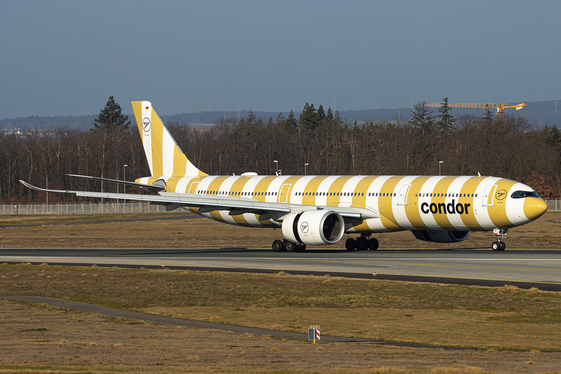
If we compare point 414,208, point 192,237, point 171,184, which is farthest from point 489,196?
point 192,237

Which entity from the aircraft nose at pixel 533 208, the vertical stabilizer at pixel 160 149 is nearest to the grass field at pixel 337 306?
the aircraft nose at pixel 533 208

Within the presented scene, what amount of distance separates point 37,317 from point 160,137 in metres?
36.7

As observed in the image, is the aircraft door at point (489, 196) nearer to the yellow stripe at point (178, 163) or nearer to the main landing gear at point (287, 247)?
the main landing gear at point (287, 247)

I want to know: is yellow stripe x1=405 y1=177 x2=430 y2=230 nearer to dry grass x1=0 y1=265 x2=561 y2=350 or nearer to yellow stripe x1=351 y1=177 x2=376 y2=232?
yellow stripe x1=351 y1=177 x2=376 y2=232

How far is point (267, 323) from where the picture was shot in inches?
742

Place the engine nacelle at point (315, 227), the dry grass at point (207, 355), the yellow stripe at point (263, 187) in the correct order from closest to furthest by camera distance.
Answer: the dry grass at point (207, 355)
the engine nacelle at point (315, 227)
the yellow stripe at point (263, 187)

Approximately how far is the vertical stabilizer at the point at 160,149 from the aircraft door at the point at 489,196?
23409mm

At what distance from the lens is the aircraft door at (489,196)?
3819 cm

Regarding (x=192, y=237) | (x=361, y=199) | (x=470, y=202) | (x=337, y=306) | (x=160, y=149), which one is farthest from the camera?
(x=192, y=237)

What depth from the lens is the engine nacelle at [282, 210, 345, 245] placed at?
40750 mm

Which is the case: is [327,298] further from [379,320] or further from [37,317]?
[37,317]

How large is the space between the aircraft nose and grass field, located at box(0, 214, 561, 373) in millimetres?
13836

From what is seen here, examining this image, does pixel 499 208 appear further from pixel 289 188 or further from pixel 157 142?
pixel 157 142

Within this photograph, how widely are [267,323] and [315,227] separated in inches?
869
